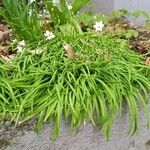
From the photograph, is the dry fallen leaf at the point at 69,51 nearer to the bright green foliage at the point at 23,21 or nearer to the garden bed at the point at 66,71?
the garden bed at the point at 66,71

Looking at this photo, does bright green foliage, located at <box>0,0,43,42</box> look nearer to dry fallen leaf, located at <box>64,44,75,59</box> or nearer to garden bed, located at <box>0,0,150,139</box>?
garden bed, located at <box>0,0,150,139</box>

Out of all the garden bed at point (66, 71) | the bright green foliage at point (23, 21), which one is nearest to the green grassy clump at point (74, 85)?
the garden bed at point (66, 71)

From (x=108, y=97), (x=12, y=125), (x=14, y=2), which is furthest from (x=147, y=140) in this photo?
(x=14, y=2)

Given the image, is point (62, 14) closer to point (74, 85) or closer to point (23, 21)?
point (23, 21)

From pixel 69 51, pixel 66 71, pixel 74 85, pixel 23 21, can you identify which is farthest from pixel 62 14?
pixel 74 85

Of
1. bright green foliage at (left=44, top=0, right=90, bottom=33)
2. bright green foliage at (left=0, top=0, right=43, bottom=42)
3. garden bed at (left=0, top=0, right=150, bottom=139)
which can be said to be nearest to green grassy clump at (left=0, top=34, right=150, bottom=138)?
garden bed at (left=0, top=0, right=150, bottom=139)
